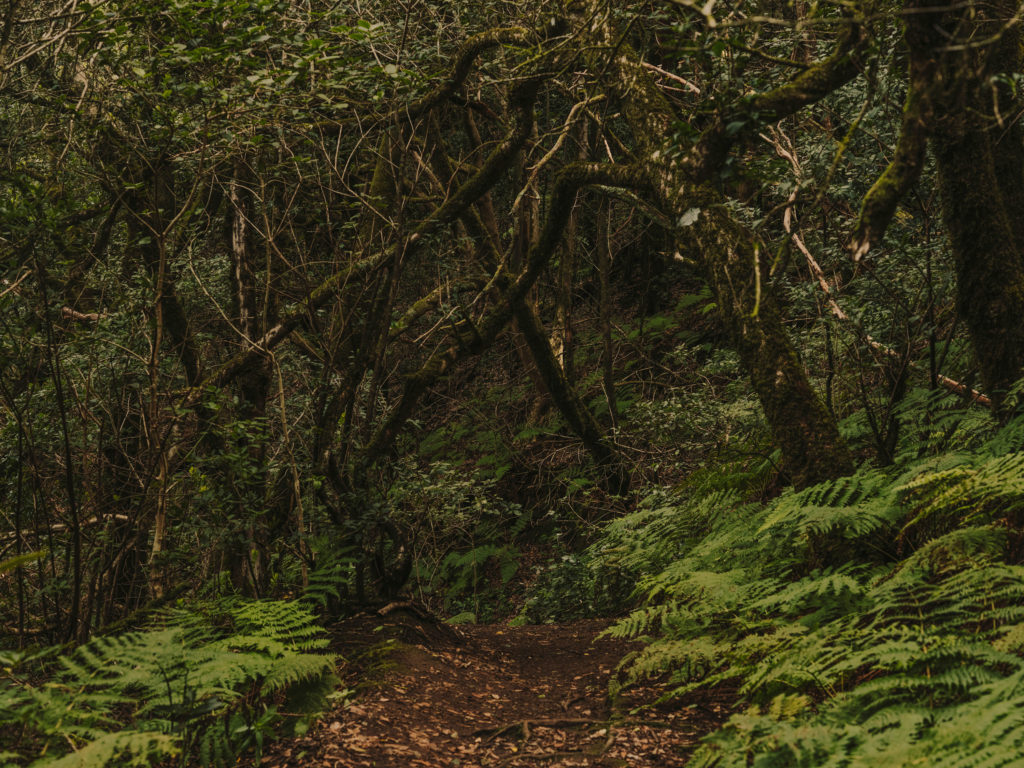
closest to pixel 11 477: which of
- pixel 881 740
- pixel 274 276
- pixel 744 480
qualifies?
pixel 274 276

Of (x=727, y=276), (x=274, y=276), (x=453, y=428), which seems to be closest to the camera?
(x=727, y=276)

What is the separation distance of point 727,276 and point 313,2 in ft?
20.3

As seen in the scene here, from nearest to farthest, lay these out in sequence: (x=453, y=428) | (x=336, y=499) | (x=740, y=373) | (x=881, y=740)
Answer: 1. (x=881, y=740)
2. (x=336, y=499)
3. (x=740, y=373)
4. (x=453, y=428)

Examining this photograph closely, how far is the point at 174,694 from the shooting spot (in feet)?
12.6

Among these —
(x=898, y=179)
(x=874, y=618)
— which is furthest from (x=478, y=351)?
(x=898, y=179)

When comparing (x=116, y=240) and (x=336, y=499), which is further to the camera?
(x=116, y=240)

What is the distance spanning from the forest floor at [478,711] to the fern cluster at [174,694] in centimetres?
28

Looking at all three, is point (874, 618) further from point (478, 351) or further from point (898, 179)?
point (478, 351)

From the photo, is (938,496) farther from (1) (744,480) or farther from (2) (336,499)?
(2) (336,499)

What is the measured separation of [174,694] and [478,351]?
4.91 m

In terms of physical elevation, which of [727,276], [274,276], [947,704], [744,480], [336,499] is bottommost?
→ [947,704]

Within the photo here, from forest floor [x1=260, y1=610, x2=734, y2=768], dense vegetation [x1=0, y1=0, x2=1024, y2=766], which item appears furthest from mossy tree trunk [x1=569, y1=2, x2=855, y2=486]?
forest floor [x1=260, y1=610, x2=734, y2=768]

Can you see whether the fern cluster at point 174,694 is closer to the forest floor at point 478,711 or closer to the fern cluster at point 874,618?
the forest floor at point 478,711

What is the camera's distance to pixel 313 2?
8.62 meters
